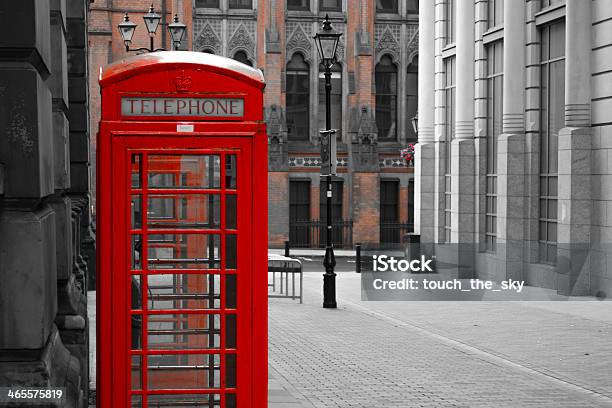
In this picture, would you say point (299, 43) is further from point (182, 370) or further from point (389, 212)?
point (182, 370)

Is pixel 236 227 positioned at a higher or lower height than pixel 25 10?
lower

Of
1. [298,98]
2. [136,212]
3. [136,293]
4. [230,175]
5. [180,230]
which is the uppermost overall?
[298,98]

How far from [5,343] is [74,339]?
294cm

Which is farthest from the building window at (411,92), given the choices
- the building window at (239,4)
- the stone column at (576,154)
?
the stone column at (576,154)

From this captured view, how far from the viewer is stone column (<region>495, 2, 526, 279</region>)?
27641mm

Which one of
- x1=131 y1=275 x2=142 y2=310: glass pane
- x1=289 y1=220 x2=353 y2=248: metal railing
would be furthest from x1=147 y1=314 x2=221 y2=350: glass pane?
x1=289 y1=220 x2=353 y2=248: metal railing

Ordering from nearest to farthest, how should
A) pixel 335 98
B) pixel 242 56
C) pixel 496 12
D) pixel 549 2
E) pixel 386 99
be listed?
pixel 549 2 < pixel 496 12 < pixel 242 56 < pixel 335 98 < pixel 386 99

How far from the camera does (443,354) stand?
16.1 m

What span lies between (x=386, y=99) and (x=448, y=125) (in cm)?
1900

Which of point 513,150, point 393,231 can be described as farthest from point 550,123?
point 393,231

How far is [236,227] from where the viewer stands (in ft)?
25.8

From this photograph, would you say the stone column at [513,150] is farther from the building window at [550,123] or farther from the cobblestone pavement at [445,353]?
the cobblestone pavement at [445,353]

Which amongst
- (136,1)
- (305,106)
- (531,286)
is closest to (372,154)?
(305,106)

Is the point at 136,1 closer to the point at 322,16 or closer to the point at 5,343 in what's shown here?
the point at 322,16
